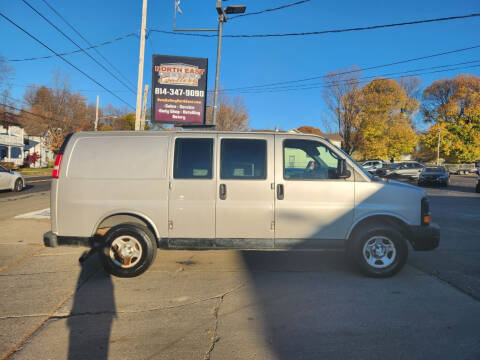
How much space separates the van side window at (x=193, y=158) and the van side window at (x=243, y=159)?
202mm

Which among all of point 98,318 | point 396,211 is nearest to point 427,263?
point 396,211

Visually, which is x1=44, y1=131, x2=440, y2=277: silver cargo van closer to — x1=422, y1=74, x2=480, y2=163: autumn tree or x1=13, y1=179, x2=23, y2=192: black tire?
x1=13, y1=179, x2=23, y2=192: black tire

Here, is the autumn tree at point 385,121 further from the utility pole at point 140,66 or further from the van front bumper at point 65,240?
the van front bumper at point 65,240

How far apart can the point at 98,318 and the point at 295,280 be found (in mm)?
2556

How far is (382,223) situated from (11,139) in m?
48.5

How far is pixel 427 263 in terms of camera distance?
5289mm

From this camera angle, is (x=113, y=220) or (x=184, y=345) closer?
(x=184, y=345)

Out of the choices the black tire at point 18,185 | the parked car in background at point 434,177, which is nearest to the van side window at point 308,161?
the black tire at point 18,185

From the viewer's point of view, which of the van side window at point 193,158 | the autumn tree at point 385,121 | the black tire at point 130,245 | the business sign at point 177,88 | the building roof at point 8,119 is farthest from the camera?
the building roof at point 8,119

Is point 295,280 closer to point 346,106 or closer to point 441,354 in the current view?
point 441,354

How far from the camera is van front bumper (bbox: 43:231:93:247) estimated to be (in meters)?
4.44

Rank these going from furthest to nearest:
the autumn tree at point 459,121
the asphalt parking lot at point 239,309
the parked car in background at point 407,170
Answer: the autumn tree at point 459,121 → the parked car in background at point 407,170 → the asphalt parking lot at point 239,309

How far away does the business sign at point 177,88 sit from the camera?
11.1 metres

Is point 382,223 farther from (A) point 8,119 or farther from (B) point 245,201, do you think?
(A) point 8,119
